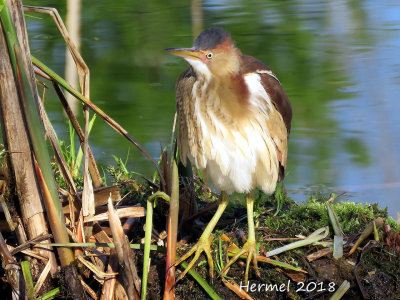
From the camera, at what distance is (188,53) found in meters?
2.57

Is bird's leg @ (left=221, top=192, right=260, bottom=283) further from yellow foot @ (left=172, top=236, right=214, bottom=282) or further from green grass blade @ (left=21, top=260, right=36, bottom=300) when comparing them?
green grass blade @ (left=21, top=260, right=36, bottom=300)

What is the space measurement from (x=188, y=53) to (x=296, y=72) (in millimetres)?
3281

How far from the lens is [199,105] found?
8.78 ft

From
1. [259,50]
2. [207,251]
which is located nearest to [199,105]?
[207,251]

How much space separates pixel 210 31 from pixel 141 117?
2431 millimetres

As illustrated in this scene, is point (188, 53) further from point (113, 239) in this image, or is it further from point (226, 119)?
point (113, 239)

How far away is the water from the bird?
47.1 inches

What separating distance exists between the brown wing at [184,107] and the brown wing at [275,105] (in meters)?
0.22

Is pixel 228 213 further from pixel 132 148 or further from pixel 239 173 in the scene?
pixel 132 148

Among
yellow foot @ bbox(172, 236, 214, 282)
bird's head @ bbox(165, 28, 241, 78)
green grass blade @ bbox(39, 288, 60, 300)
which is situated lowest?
green grass blade @ bbox(39, 288, 60, 300)

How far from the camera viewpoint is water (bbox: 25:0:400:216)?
4332mm

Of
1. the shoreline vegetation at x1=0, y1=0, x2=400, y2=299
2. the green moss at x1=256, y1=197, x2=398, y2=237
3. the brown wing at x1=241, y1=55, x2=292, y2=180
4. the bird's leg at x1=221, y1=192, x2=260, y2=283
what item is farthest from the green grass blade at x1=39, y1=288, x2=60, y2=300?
the brown wing at x1=241, y1=55, x2=292, y2=180

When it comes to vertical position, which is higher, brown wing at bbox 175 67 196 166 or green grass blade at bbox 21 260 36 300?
brown wing at bbox 175 67 196 166

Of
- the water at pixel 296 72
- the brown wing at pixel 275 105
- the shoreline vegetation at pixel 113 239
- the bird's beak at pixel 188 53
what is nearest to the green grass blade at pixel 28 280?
the shoreline vegetation at pixel 113 239
